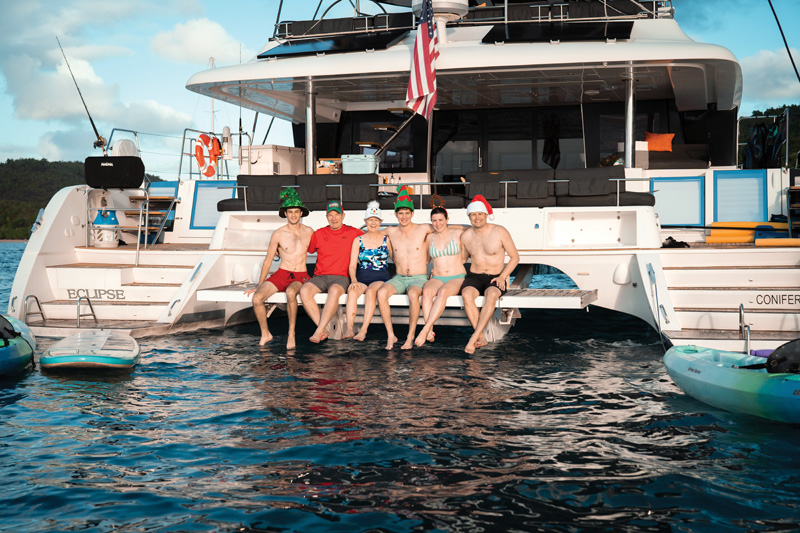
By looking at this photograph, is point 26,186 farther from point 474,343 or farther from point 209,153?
point 474,343

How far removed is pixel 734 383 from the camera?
5480 millimetres

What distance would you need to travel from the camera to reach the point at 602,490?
3.96 metres

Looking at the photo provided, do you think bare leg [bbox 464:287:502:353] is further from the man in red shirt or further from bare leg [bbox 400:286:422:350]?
the man in red shirt

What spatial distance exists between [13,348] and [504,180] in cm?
538

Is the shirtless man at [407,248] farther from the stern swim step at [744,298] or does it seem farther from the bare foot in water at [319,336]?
the stern swim step at [744,298]

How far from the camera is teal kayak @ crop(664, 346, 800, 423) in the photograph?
A: 5.14m

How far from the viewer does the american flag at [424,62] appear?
9.47 metres

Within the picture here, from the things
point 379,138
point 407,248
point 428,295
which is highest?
point 379,138

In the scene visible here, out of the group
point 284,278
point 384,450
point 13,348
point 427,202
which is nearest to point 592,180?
point 427,202

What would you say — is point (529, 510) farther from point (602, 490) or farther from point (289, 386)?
point (289, 386)

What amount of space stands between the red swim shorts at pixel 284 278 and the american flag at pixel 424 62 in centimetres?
269

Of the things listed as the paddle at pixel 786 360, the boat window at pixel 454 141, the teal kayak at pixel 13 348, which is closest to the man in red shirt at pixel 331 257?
the teal kayak at pixel 13 348

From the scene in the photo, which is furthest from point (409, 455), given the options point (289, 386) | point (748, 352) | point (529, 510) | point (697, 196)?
point (697, 196)

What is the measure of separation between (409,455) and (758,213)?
7.54 metres
